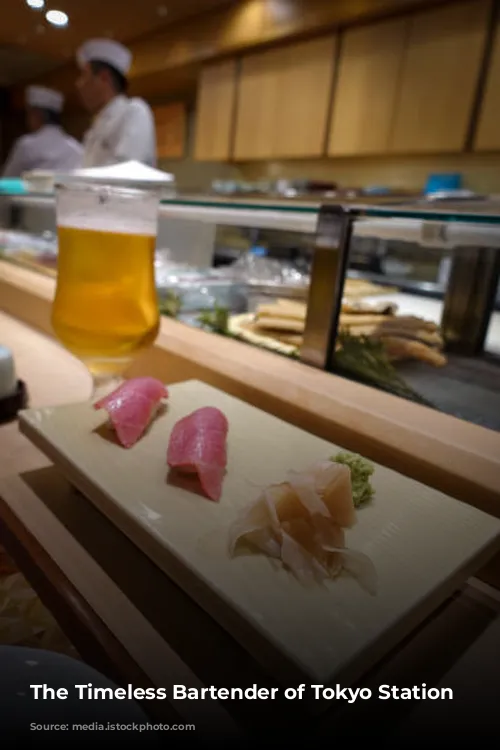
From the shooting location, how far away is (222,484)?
0.59m

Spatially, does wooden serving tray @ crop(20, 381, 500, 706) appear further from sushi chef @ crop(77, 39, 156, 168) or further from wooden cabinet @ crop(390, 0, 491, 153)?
wooden cabinet @ crop(390, 0, 491, 153)

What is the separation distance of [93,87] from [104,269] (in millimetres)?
3097

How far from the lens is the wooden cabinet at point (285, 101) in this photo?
4.38m

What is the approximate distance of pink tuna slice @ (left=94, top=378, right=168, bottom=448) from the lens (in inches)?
26.3

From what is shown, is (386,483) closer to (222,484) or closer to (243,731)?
(222,484)

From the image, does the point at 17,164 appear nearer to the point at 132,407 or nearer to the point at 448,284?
the point at 448,284

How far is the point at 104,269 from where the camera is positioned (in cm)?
80

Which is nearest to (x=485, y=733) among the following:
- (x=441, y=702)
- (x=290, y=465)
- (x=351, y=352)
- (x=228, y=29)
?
(x=441, y=702)

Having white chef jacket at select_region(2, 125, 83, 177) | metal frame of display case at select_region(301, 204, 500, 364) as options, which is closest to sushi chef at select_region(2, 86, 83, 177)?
white chef jacket at select_region(2, 125, 83, 177)

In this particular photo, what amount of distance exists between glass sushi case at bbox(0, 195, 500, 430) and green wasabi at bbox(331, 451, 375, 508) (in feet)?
0.99

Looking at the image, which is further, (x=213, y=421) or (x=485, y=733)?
(x=213, y=421)

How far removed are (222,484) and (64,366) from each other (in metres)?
0.71

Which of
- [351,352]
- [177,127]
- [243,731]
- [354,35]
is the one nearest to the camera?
[243,731]

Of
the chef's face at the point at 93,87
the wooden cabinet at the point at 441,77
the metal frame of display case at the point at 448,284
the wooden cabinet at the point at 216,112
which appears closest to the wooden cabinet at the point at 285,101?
the wooden cabinet at the point at 216,112
